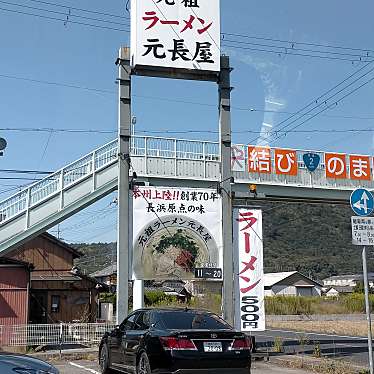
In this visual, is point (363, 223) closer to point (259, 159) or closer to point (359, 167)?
point (259, 159)

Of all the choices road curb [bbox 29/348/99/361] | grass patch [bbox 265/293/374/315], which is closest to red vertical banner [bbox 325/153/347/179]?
road curb [bbox 29/348/99/361]

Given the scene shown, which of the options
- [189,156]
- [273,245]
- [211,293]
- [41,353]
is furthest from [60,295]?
[273,245]

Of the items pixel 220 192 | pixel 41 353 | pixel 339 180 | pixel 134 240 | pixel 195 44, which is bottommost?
pixel 41 353

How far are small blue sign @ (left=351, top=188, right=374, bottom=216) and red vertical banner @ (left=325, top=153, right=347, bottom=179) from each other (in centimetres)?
1176

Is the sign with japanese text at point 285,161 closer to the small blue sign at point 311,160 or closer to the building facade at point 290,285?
the small blue sign at point 311,160

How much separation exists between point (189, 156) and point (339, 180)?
660 centimetres

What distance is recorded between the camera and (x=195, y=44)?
1645 centimetres

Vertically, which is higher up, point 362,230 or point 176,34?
point 176,34

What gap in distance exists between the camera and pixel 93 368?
47.0ft

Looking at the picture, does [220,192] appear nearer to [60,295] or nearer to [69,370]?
[69,370]

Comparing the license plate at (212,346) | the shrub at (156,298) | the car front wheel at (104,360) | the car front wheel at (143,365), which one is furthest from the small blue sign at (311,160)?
the shrub at (156,298)

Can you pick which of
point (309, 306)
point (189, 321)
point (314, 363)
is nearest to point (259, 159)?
point (314, 363)

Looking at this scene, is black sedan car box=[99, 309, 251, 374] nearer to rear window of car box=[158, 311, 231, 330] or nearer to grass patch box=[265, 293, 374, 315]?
rear window of car box=[158, 311, 231, 330]

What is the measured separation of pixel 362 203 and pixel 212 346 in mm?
3875
